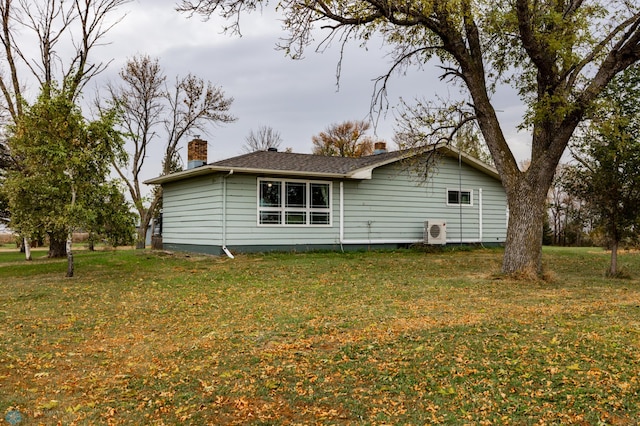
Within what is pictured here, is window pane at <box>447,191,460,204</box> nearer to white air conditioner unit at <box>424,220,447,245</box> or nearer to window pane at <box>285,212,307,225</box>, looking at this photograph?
white air conditioner unit at <box>424,220,447,245</box>

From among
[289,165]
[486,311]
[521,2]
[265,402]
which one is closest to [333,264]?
A: [289,165]

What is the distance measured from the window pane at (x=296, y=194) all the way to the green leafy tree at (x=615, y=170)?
7.67 metres

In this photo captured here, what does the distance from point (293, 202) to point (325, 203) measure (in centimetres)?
117

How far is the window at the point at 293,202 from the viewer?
1495cm

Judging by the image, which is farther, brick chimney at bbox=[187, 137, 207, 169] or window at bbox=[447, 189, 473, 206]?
window at bbox=[447, 189, 473, 206]

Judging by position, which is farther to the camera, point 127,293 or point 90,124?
point 90,124

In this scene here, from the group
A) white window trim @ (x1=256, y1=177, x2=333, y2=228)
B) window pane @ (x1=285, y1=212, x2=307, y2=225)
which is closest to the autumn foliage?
white window trim @ (x1=256, y1=177, x2=333, y2=228)

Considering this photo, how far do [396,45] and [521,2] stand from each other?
3.28m

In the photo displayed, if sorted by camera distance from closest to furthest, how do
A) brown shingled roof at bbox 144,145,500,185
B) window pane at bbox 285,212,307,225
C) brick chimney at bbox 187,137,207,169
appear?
brown shingled roof at bbox 144,145,500,185 → window pane at bbox 285,212,307,225 → brick chimney at bbox 187,137,207,169

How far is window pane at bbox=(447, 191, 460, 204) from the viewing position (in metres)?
18.5

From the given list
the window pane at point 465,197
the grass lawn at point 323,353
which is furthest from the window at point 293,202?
the window pane at point 465,197

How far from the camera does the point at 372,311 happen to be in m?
6.86

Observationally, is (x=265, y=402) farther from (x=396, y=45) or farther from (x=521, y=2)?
(x=396, y=45)

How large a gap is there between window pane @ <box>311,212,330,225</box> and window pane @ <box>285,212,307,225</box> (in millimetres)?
292
